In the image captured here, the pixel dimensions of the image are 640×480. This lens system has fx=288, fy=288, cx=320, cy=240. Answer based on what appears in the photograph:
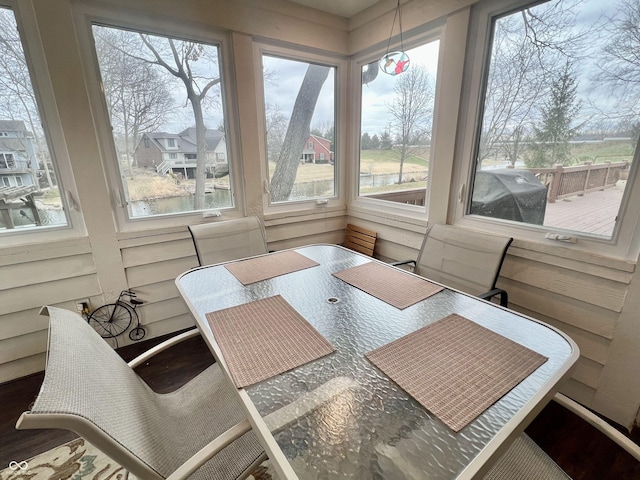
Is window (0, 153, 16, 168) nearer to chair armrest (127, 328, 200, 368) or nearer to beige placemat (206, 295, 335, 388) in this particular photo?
chair armrest (127, 328, 200, 368)

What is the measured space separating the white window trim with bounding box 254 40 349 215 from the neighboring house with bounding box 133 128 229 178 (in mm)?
327

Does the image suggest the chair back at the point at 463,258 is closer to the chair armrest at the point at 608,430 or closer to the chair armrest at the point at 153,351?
the chair armrest at the point at 608,430

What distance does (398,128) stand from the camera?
2328mm

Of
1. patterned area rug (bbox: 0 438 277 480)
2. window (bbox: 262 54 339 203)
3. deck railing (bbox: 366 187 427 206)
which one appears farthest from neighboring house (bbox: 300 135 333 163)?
patterned area rug (bbox: 0 438 277 480)

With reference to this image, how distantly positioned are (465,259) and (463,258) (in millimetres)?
13

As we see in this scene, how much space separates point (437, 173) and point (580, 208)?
795mm

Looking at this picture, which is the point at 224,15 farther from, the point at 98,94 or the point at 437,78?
the point at 437,78

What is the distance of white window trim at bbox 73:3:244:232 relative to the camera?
1666 millimetres

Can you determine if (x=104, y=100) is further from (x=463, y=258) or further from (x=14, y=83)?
(x=463, y=258)

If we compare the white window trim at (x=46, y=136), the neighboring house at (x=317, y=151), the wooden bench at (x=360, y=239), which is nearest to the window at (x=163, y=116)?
the white window trim at (x=46, y=136)

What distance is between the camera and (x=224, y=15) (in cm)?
194

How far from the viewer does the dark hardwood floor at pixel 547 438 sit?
1257 mm

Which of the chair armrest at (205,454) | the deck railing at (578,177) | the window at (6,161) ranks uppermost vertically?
the window at (6,161)

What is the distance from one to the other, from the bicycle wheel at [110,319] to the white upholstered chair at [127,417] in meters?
1.18
